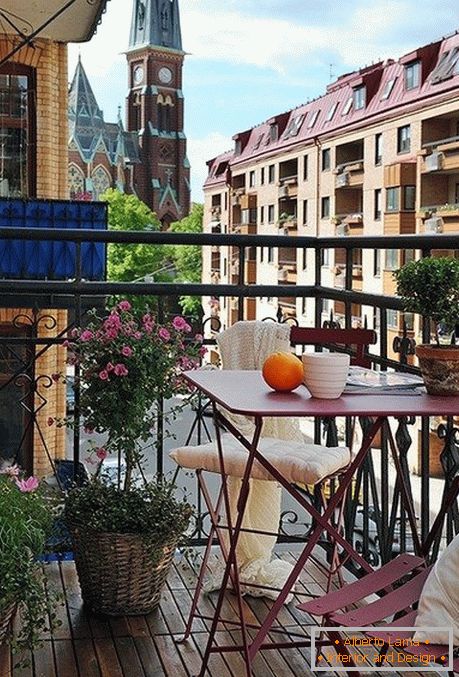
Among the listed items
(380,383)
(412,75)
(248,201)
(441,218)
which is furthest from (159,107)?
(380,383)

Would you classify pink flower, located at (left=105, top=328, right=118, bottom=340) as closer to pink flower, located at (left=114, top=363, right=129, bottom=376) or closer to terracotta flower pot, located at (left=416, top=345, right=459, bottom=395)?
pink flower, located at (left=114, top=363, right=129, bottom=376)

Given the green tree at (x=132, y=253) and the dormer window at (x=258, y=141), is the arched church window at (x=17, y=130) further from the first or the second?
the green tree at (x=132, y=253)

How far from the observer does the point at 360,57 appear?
65.2 meters

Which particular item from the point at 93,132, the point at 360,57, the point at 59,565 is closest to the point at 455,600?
the point at 59,565

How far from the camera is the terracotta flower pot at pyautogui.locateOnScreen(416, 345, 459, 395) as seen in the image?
215cm

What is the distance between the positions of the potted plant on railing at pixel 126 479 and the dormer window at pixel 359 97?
28.9 metres

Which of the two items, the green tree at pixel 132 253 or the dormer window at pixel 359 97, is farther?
the green tree at pixel 132 253

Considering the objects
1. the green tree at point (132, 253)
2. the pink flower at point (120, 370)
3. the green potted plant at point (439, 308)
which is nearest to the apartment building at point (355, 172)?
the green tree at point (132, 253)

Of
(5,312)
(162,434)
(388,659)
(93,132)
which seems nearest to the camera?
(388,659)

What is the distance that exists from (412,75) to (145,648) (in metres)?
26.9

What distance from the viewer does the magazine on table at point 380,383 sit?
2.22m

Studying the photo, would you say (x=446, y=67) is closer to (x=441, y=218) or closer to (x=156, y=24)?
(x=441, y=218)

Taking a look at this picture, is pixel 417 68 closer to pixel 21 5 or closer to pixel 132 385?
pixel 21 5

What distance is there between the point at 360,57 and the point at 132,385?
6547 cm
